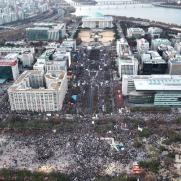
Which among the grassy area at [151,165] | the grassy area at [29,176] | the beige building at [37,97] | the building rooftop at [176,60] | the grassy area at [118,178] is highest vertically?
the building rooftop at [176,60]

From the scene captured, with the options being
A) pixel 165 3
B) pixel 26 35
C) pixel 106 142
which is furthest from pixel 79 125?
pixel 165 3

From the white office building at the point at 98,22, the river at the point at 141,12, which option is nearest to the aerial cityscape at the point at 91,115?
the white office building at the point at 98,22

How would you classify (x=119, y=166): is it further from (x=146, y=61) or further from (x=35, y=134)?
(x=146, y=61)

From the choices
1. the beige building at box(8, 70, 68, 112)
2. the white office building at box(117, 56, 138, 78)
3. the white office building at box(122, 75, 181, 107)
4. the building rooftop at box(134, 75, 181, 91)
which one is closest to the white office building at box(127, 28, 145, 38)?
the white office building at box(117, 56, 138, 78)

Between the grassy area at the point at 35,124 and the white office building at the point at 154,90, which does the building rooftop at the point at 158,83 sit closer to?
the white office building at the point at 154,90

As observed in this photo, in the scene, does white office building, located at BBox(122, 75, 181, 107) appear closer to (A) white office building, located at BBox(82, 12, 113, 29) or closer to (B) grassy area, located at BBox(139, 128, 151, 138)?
(B) grassy area, located at BBox(139, 128, 151, 138)
